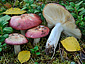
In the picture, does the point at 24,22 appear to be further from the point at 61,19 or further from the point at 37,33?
the point at 61,19

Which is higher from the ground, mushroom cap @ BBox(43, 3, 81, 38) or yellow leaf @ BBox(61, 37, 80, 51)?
mushroom cap @ BBox(43, 3, 81, 38)

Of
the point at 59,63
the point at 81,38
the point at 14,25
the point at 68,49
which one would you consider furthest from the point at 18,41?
the point at 81,38

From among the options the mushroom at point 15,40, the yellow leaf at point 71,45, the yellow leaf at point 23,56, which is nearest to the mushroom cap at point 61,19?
the yellow leaf at point 71,45

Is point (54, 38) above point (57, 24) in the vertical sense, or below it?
below

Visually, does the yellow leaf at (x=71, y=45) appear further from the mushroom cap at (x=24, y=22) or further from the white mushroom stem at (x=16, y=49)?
the white mushroom stem at (x=16, y=49)

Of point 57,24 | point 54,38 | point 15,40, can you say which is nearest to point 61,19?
point 57,24

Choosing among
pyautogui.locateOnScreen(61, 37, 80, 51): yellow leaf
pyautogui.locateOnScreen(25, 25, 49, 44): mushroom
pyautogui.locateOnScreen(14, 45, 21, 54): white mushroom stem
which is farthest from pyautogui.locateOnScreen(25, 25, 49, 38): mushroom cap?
pyautogui.locateOnScreen(61, 37, 80, 51): yellow leaf

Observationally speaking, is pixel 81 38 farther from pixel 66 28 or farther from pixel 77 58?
pixel 77 58

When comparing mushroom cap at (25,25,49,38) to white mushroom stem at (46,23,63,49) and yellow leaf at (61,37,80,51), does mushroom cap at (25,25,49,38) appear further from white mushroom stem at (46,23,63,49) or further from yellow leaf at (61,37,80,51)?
yellow leaf at (61,37,80,51)

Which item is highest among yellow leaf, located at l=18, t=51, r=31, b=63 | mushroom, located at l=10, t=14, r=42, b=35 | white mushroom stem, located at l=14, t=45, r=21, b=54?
mushroom, located at l=10, t=14, r=42, b=35
